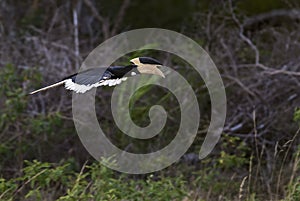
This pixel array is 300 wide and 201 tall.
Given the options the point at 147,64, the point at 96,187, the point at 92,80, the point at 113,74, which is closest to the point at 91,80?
the point at 92,80

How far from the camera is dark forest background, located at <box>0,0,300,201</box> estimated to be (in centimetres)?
479

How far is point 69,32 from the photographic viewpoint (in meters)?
6.73

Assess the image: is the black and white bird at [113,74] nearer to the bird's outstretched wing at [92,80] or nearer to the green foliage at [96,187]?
the bird's outstretched wing at [92,80]

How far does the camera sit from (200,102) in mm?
5871

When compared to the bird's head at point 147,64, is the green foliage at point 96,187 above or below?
below

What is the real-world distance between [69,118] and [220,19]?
6.29 ft

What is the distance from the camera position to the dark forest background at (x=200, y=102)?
479 cm

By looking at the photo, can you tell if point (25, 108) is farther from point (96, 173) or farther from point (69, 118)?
point (96, 173)

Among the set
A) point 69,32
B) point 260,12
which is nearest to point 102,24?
point 69,32

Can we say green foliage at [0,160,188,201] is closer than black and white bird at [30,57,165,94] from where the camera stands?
No

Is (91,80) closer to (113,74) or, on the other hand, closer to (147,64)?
(113,74)

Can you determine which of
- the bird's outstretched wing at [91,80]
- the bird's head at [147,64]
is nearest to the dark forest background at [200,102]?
the bird's outstretched wing at [91,80]

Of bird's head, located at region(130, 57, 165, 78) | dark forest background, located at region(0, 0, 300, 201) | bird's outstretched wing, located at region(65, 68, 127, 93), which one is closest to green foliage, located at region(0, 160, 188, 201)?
dark forest background, located at region(0, 0, 300, 201)

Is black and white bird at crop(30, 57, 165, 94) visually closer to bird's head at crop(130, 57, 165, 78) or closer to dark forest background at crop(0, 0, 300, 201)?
bird's head at crop(130, 57, 165, 78)
